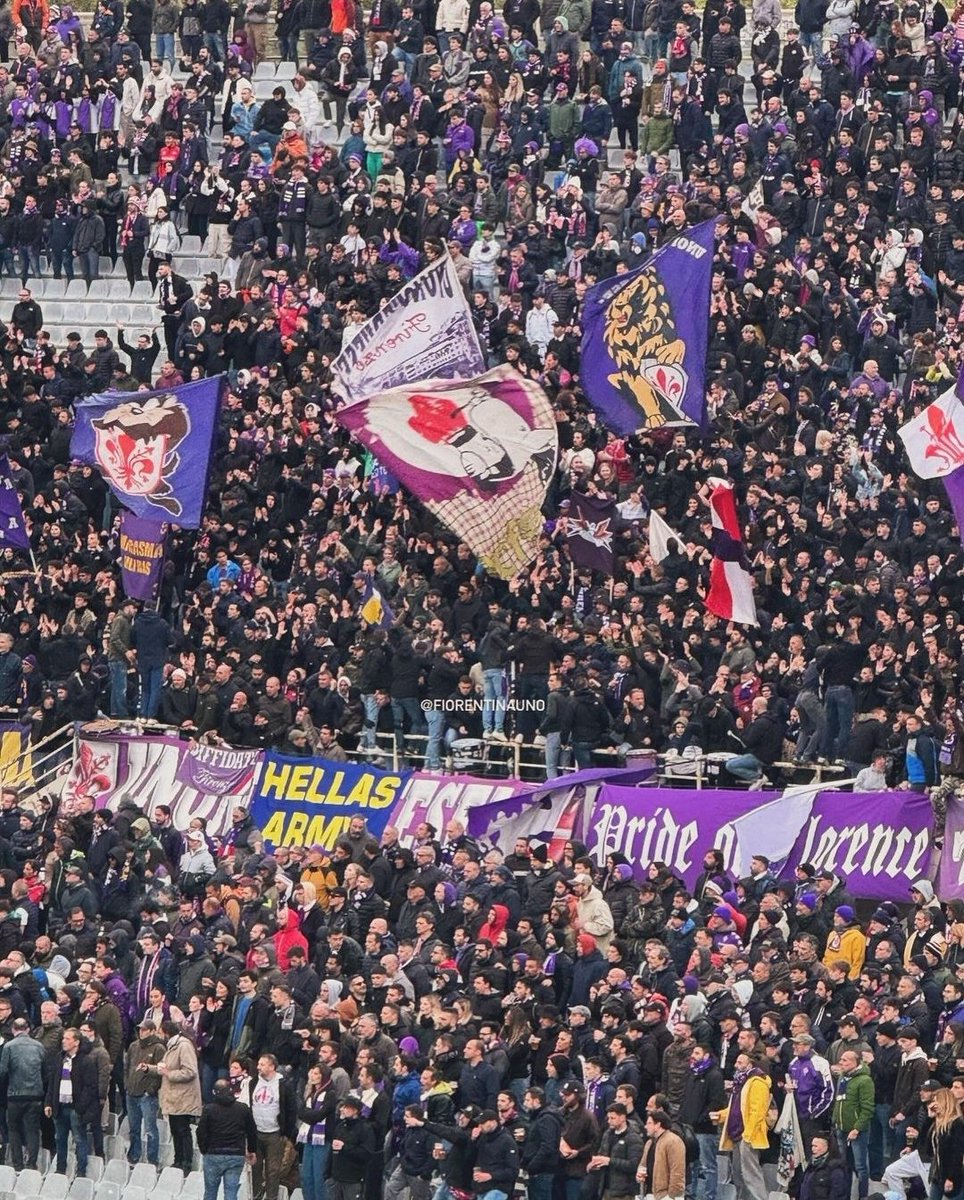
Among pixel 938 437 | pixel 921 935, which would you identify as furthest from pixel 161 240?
pixel 921 935

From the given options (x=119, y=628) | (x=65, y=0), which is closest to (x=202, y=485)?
(x=119, y=628)

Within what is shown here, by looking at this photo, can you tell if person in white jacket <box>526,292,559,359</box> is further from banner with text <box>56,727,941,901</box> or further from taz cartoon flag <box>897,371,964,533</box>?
taz cartoon flag <box>897,371,964,533</box>

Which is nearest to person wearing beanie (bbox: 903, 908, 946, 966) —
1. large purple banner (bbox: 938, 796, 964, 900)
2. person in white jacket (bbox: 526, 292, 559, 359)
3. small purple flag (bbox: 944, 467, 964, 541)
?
large purple banner (bbox: 938, 796, 964, 900)

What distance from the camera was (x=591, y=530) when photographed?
35969 millimetres

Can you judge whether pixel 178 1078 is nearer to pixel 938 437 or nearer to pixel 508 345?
pixel 938 437

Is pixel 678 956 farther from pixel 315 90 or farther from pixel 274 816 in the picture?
pixel 315 90

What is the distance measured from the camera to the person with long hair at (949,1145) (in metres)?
24.1

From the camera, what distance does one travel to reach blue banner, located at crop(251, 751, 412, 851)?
33562 millimetres

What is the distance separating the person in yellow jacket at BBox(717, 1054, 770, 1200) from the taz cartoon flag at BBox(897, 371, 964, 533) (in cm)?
857

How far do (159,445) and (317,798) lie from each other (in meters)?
5.42

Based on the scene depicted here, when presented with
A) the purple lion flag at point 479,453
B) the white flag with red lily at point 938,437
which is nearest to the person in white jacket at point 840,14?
the purple lion flag at point 479,453

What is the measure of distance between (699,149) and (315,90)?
241 inches

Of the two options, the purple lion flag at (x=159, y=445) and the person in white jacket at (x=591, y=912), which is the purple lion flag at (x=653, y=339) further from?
the person in white jacket at (x=591, y=912)

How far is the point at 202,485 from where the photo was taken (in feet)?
122
